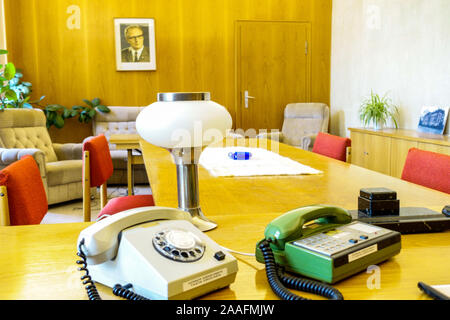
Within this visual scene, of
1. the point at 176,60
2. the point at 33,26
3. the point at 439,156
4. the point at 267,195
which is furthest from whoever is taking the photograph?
the point at 176,60

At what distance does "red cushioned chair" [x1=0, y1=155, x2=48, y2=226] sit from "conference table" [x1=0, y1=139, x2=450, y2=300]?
264 millimetres

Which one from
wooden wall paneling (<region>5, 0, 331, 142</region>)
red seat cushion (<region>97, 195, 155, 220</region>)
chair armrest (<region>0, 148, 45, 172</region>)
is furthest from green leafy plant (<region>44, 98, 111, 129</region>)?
red seat cushion (<region>97, 195, 155, 220</region>)

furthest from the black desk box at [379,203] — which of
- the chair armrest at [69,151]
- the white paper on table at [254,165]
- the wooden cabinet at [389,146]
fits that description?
the chair armrest at [69,151]

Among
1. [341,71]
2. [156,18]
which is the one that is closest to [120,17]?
[156,18]

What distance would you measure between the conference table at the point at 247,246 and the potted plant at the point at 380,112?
142 inches

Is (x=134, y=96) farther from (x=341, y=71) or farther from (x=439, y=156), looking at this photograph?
(x=439, y=156)

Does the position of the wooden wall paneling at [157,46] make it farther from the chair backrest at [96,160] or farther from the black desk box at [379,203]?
the black desk box at [379,203]

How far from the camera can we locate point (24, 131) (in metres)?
4.83

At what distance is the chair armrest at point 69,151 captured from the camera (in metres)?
5.09

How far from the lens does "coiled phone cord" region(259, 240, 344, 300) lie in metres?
0.61

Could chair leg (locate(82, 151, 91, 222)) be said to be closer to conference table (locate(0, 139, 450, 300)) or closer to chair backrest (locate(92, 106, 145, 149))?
conference table (locate(0, 139, 450, 300))

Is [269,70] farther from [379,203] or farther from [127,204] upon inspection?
[379,203]

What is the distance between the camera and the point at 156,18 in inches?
255

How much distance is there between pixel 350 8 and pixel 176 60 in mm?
2696
